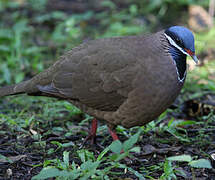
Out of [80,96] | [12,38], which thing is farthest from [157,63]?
[12,38]

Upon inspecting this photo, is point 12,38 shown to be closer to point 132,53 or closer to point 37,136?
point 37,136

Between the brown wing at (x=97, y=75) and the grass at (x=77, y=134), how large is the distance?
48 cm

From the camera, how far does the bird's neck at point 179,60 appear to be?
12.2ft

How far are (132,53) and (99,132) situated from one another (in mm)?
1136

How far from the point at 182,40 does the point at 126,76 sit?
619 millimetres

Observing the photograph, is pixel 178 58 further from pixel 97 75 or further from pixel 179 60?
pixel 97 75

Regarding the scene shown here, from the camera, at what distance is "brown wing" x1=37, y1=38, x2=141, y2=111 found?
12.3 feet

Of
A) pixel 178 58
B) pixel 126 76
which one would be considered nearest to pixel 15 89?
pixel 126 76

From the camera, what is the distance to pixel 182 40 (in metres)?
3.63

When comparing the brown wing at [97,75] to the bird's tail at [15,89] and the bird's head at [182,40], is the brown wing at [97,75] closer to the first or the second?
the bird's tail at [15,89]

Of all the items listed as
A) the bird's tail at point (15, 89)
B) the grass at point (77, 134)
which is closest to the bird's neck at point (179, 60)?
the grass at point (77, 134)

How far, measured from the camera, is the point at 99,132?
14.6 ft

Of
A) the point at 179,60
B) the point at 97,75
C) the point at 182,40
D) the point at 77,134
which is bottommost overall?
the point at 77,134

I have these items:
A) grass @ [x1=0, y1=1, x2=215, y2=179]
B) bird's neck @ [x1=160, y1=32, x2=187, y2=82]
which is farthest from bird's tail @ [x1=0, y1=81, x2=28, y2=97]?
bird's neck @ [x1=160, y1=32, x2=187, y2=82]
